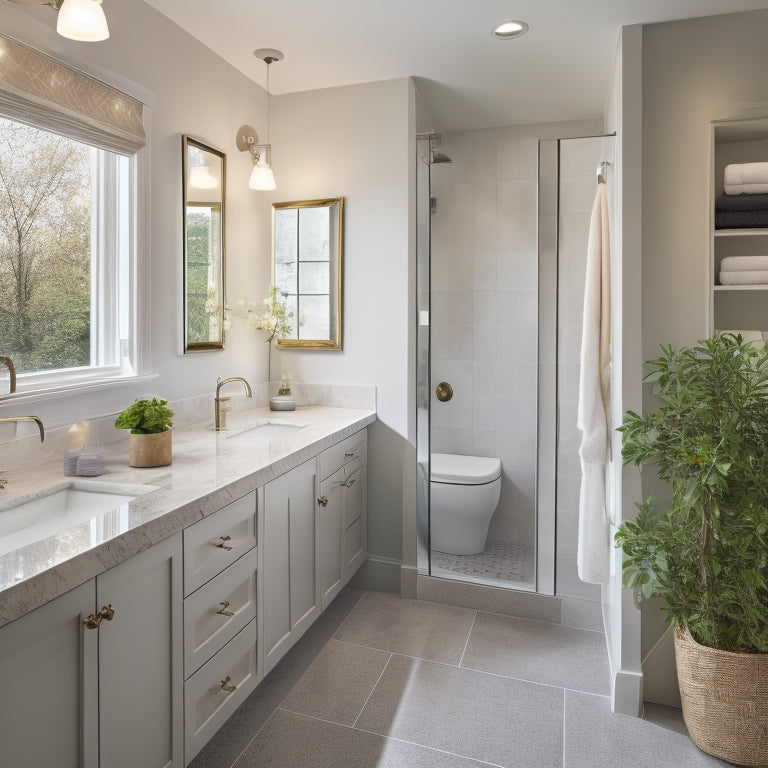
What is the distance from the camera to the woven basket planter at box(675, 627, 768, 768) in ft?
5.68

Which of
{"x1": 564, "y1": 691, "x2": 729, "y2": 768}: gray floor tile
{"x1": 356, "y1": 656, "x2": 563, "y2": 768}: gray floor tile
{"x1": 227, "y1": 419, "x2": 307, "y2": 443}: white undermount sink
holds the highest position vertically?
{"x1": 227, "y1": 419, "x2": 307, "y2": 443}: white undermount sink

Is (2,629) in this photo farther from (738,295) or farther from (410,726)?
(738,295)

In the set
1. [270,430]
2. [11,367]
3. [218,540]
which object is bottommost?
[218,540]

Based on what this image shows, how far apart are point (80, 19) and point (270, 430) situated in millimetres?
1690

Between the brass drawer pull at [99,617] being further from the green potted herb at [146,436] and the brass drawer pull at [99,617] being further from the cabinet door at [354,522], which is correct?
the cabinet door at [354,522]

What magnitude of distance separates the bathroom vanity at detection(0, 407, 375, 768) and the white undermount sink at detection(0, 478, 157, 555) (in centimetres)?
5

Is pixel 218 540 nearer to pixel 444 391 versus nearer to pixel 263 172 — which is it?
pixel 444 391

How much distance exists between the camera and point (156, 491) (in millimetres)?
1559

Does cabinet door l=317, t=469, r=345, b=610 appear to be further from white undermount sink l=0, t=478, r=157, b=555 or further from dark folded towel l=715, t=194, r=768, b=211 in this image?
dark folded towel l=715, t=194, r=768, b=211

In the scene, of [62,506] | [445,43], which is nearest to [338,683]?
[62,506]

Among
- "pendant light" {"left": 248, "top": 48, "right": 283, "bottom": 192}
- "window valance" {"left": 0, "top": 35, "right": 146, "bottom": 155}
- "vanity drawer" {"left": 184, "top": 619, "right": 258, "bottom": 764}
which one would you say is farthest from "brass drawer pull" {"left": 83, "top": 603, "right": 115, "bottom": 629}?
"pendant light" {"left": 248, "top": 48, "right": 283, "bottom": 192}

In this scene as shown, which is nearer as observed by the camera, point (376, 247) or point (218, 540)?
point (218, 540)

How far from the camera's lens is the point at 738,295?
6.69 ft

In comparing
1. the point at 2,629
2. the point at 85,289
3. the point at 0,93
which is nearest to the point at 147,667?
the point at 2,629
